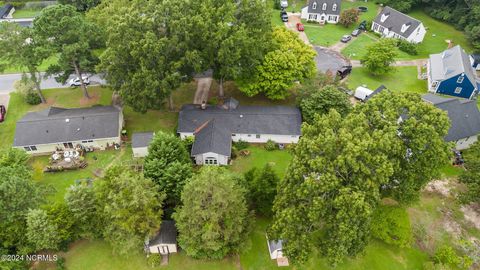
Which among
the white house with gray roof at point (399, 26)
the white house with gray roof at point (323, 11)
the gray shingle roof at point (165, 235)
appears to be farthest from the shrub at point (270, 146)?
the white house with gray roof at point (323, 11)

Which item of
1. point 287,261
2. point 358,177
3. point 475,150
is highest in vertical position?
point 358,177

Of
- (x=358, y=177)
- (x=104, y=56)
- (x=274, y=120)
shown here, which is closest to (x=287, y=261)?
(x=358, y=177)

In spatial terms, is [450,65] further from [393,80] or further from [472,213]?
[472,213]

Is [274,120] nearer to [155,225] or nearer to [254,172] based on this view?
[254,172]

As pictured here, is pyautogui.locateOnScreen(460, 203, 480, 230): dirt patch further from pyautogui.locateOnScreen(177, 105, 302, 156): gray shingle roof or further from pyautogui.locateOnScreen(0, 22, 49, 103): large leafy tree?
pyautogui.locateOnScreen(0, 22, 49, 103): large leafy tree

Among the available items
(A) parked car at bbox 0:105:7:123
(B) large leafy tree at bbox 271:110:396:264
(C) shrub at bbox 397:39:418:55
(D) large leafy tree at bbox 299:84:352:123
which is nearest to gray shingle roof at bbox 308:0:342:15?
(C) shrub at bbox 397:39:418:55
